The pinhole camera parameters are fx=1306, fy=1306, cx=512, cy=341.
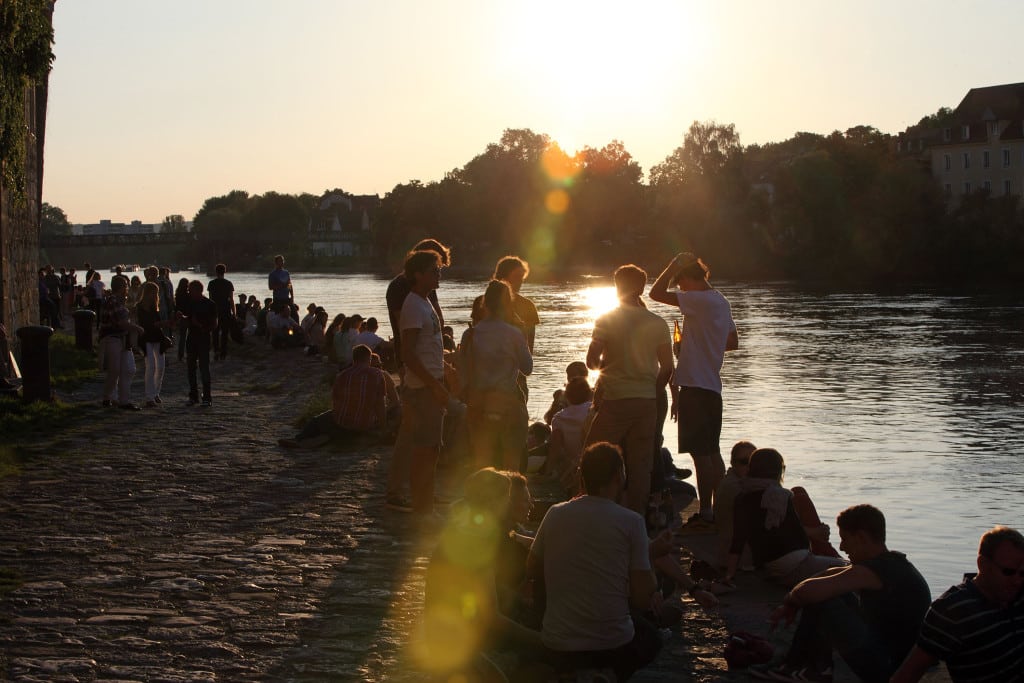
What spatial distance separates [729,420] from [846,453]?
14.0 ft

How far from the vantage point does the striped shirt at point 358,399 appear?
13.4 m

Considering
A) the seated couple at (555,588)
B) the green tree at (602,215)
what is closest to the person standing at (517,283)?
the seated couple at (555,588)

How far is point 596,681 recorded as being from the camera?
219 inches

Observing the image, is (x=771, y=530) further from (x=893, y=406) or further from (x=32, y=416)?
(x=893, y=406)

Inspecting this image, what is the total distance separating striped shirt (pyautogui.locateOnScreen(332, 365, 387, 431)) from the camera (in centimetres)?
1342

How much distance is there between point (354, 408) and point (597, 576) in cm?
837

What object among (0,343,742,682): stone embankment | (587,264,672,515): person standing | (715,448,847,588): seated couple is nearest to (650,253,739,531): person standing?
(587,264,672,515): person standing

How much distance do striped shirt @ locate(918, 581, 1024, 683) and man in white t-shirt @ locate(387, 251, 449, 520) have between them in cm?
467

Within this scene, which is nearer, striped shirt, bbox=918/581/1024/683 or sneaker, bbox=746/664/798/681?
striped shirt, bbox=918/581/1024/683

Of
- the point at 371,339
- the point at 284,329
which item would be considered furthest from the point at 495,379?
the point at 284,329

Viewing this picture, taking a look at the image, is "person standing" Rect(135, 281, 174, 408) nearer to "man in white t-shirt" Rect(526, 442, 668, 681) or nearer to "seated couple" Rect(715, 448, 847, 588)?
"seated couple" Rect(715, 448, 847, 588)

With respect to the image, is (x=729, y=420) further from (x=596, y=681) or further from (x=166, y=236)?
(x=166, y=236)

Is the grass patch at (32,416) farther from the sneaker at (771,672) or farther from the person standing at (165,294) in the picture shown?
the sneaker at (771,672)

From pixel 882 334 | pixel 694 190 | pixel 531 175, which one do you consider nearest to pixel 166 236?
pixel 531 175
